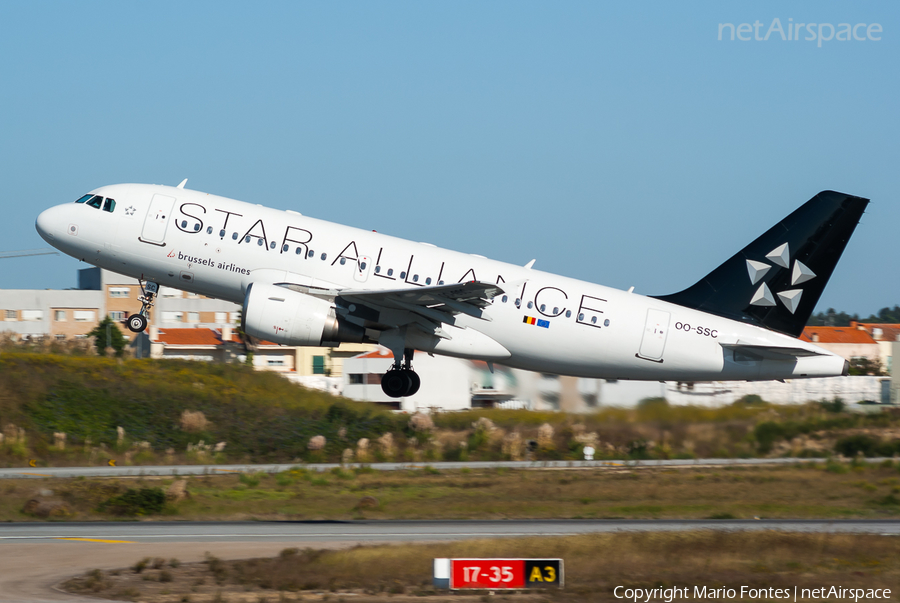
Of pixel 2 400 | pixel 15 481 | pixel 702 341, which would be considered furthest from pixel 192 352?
pixel 702 341

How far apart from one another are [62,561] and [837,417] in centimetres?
3248

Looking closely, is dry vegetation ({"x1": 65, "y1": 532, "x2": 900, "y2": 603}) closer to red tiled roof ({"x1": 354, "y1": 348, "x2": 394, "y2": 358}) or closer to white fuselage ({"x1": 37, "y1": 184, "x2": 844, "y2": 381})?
white fuselage ({"x1": 37, "y1": 184, "x2": 844, "y2": 381})

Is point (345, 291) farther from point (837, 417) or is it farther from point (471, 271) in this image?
point (837, 417)

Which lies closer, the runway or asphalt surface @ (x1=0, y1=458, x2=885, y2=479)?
the runway

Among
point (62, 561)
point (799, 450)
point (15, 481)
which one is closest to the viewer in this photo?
point (62, 561)

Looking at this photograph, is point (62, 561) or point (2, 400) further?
point (2, 400)

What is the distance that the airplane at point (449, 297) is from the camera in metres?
28.0

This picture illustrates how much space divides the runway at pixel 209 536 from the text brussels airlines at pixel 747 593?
7.38 meters

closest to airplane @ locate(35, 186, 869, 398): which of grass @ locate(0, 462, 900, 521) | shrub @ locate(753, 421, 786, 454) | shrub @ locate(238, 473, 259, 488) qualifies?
grass @ locate(0, 462, 900, 521)

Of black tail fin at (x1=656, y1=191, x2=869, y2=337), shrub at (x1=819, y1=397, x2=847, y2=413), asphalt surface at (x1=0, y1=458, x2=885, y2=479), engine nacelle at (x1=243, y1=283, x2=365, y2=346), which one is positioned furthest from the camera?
shrub at (x1=819, y1=397, x2=847, y2=413)

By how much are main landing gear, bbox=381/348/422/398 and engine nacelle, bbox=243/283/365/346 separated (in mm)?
2909

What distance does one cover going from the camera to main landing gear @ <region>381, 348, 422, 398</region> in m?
29.7

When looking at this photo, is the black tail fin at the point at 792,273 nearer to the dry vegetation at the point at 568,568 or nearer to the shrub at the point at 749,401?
the dry vegetation at the point at 568,568

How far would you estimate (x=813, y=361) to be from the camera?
28.7 m
